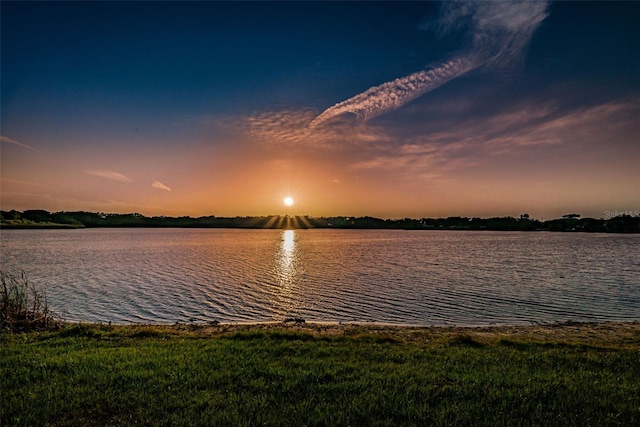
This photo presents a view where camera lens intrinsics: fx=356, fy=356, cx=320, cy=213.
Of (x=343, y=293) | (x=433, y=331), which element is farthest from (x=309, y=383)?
(x=343, y=293)

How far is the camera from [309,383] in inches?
330

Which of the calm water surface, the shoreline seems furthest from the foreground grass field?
the calm water surface

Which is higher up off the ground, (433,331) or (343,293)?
(433,331)

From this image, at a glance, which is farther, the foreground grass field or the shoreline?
the shoreline

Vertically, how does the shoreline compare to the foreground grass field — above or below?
below

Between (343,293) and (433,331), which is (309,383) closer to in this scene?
(433,331)

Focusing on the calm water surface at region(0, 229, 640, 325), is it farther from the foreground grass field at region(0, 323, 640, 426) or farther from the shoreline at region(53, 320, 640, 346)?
the foreground grass field at region(0, 323, 640, 426)

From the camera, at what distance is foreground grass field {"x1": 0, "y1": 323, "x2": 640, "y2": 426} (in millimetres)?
6844

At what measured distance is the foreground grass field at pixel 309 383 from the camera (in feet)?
22.5

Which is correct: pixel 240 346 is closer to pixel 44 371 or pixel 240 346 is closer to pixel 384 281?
pixel 44 371

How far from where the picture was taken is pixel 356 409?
7.06 metres

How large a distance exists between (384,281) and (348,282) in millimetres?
3752

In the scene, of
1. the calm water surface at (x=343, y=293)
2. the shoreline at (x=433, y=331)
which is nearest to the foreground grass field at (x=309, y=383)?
the shoreline at (x=433, y=331)

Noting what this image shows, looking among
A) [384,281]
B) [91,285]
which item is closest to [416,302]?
[384,281]
